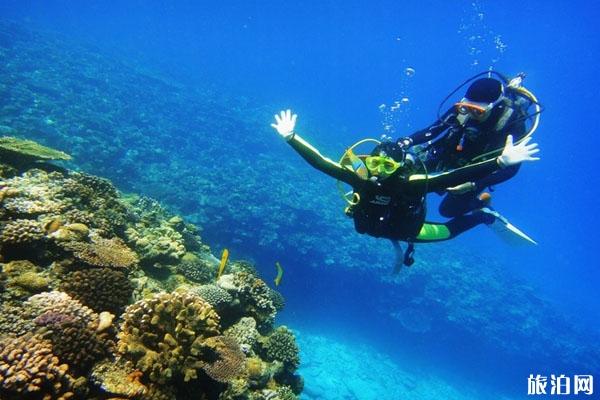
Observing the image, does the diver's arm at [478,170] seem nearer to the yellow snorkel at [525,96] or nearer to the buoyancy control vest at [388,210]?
the buoyancy control vest at [388,210]

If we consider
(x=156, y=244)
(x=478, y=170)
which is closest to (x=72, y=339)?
(x=156, y=244)

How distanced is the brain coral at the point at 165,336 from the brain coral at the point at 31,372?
0.72 metres

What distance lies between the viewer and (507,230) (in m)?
9.09

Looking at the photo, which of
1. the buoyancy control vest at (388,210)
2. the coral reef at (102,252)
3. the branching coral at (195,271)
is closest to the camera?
the coral reef at (102,252)

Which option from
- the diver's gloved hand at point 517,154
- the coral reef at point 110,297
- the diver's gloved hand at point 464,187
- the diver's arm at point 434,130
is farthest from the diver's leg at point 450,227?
the coral reef at point 110,297

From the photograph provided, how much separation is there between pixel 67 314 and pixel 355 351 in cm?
2110

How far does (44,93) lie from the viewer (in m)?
23.9

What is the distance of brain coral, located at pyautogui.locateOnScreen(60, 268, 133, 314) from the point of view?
187 inches

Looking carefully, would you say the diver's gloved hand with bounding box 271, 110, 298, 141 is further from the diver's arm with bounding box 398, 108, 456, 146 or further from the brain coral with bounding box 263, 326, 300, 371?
the brain coral with bounding box 263, 326, 300, 371

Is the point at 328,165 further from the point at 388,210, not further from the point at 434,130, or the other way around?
the point at 434,130

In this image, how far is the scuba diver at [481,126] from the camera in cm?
652

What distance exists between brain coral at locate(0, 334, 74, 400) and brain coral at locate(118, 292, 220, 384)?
0.72 m

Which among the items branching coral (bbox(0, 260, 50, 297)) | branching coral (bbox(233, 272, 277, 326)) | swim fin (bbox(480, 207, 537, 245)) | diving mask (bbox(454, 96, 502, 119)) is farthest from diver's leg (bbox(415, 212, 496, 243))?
branching coral (bbox(0, 260, 50, 297))

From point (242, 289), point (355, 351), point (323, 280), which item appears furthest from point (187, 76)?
point (242, 289)
